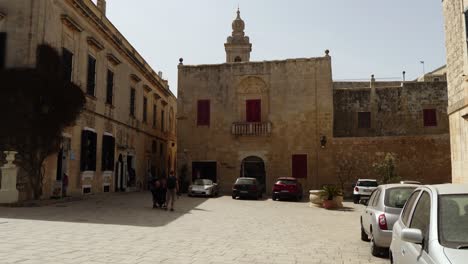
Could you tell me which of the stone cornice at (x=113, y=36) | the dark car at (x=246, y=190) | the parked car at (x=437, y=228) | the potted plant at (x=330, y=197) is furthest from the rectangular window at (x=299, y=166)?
the parked car at (x=437, y=228)

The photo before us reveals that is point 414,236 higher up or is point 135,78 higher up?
point 135,78

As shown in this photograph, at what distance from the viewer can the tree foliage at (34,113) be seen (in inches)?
615

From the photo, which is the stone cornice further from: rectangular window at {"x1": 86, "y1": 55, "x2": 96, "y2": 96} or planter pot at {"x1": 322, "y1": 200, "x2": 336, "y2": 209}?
planter pot at {"x1": 322, "y1": 200, "x2": 336, "y2": 209}

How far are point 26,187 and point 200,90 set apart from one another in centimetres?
1568

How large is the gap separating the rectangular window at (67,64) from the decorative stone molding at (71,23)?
1.25 m

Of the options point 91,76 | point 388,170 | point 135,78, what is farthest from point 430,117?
point 91,76

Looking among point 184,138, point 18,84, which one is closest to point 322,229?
point 18,84

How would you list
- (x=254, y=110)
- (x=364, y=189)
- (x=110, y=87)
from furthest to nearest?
(x=254, y=110), (x=110, y=87), (x=364, y=189)

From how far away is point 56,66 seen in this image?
17.2 m

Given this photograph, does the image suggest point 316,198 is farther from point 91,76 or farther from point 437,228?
point 437,228

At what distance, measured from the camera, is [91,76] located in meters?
21.2

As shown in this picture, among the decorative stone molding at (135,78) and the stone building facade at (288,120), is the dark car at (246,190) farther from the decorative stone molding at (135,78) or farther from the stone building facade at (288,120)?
the decorative stone molding at (135,78)

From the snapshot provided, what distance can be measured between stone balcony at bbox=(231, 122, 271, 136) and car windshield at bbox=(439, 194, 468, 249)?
24120 millimetres

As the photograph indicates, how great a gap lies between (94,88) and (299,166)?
1420 cm
